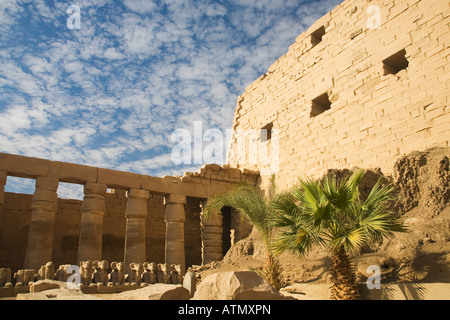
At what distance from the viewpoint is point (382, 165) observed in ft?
35.4

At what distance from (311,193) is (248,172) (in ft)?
30.0

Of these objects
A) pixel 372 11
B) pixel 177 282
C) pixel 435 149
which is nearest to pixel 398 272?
pixel 435 149

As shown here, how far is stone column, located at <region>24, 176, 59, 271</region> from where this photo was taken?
35.6ft

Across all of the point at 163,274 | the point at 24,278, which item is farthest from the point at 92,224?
the point at 24,278

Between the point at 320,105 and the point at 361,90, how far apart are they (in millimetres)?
2323

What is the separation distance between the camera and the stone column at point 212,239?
45.5 feet

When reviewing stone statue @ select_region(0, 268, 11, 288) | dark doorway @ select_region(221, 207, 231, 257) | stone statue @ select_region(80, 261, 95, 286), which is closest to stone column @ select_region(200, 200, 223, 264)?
dark doorway @ select_region(221, 207, 231, 257)

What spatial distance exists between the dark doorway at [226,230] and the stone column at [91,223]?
5.41 m

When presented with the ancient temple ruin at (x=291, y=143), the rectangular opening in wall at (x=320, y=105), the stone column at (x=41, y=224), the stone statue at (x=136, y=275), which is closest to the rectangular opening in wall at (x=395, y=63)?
the ancient temple ruin at (x=291, y=143)

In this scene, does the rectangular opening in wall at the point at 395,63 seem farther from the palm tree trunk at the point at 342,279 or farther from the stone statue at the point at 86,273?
the stone statue at the point at 86,273

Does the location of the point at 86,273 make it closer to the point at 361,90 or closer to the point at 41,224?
the point at 41,224

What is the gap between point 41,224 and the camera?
11.2 metres

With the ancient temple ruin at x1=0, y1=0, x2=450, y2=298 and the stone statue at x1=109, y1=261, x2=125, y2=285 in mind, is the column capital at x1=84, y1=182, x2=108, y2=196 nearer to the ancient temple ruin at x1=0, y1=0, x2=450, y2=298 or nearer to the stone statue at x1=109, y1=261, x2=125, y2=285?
the ancient temple ruin at x1=0, y1=0, x2=450, y2=298
